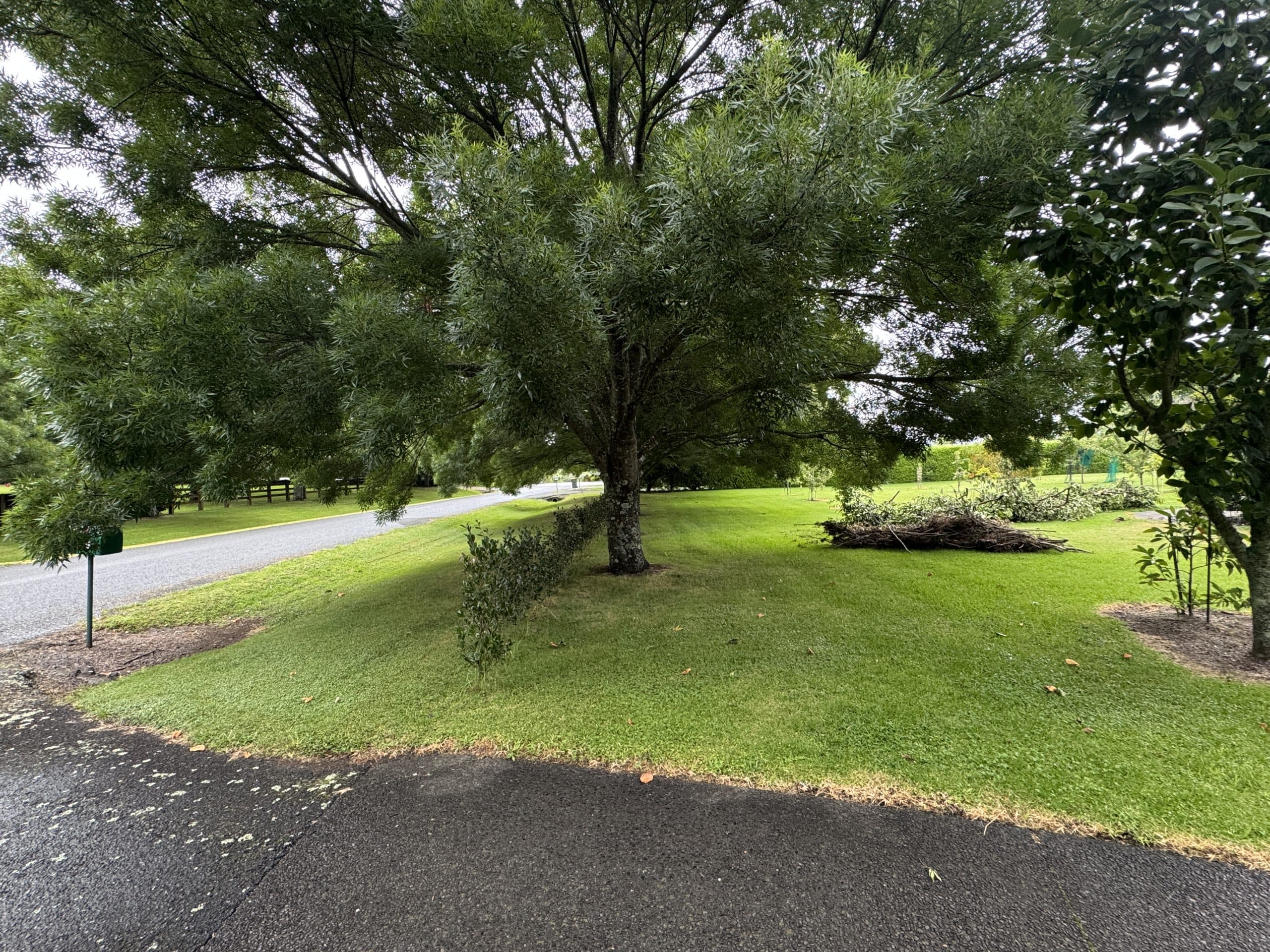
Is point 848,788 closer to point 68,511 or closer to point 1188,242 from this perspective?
point 1188,242

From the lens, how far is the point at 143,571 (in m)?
9.16

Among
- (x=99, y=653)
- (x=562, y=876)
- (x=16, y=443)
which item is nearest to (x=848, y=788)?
(x=562, y=876)

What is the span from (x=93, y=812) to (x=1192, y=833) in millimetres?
4923

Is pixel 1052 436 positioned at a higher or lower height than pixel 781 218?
lower

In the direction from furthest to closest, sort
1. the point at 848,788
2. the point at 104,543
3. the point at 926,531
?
the point at 926,531 < the point at 104,543 < the point at 848,788

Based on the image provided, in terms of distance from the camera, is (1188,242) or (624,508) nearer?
(1188,242)

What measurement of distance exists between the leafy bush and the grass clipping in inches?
233

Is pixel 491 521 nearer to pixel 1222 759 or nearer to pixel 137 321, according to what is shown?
pixel 137 321

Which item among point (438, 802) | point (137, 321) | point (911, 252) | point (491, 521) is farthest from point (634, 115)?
point (491, 521)

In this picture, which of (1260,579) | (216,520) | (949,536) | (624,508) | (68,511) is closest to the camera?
(68,511)

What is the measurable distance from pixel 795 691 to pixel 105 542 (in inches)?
206

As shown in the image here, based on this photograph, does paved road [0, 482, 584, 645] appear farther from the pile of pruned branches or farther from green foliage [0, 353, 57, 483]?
the pile of pruned branches

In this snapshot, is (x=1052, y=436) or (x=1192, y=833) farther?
(x=1052, y=436)

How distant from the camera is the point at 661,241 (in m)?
3.30
